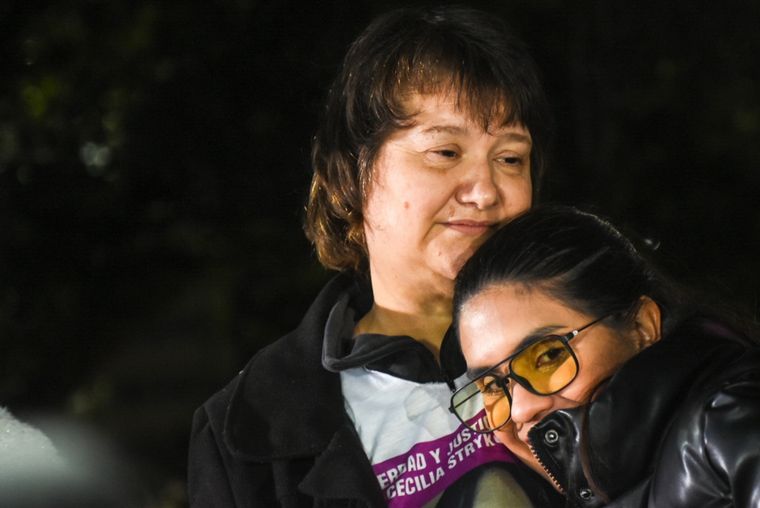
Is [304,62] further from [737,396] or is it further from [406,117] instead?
[737,396]

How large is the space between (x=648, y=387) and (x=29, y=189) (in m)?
2.13

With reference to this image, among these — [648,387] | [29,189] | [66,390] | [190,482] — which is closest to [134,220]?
[29,189]

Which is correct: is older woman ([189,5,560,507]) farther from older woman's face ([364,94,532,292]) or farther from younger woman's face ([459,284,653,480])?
younger woman's face ([459,284,653,480])

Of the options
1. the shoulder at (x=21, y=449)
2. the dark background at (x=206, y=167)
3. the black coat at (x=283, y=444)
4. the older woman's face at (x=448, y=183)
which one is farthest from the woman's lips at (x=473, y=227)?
the dark background at (x=206, y=167)

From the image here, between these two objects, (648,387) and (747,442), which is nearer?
(747,442)

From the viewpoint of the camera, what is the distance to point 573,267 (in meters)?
1.52

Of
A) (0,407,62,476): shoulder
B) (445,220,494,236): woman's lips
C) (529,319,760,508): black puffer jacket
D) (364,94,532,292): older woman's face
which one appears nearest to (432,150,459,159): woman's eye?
(364,94,532,292): older woman's face

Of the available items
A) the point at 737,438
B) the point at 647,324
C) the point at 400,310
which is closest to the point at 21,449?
the point at 400,310

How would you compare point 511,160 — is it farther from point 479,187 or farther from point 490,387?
point 490,387

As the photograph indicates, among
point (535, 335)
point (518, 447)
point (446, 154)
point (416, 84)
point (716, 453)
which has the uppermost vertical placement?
point (416, 84)

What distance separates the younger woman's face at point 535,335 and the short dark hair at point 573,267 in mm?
18

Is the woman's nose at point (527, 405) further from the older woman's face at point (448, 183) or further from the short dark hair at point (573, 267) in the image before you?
the older woman's face at point (448, 183)

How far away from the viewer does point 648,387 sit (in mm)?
1377

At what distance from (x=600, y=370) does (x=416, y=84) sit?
0.59m
